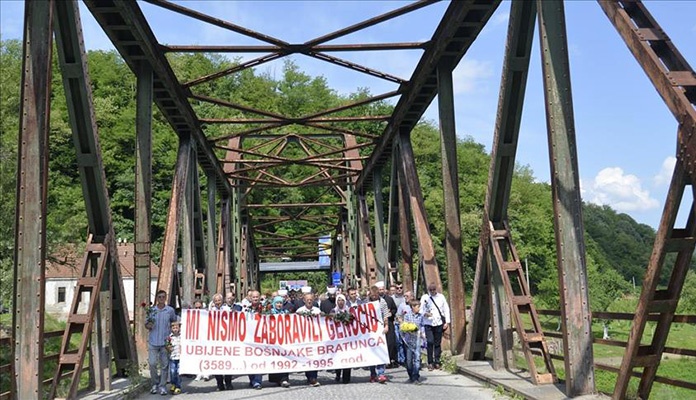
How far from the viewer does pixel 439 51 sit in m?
12.8

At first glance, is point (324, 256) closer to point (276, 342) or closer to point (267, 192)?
point (267, 192)

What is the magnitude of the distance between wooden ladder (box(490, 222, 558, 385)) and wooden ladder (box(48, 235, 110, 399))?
5.59 m

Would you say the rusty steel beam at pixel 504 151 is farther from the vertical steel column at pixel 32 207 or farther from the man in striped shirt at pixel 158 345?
the vertical steel column at pixel 32 207

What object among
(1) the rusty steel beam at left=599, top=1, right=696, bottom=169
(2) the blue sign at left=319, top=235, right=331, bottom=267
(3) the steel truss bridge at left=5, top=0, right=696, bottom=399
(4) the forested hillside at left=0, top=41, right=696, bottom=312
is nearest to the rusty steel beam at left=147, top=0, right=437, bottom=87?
(3) the steel truss bridge at left=5, top=0, right=696, bottom=399

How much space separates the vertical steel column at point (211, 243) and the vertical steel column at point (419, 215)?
25.6ft

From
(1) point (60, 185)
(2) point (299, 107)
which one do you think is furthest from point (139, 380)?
(2) point (299, 107)

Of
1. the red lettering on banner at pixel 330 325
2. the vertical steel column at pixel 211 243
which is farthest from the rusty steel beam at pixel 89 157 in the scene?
the vertical steel column at pixel 211 243

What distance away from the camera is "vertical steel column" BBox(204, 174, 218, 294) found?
2267cm

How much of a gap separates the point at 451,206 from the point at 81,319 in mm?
6793

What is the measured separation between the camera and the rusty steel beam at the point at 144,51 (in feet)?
35.3

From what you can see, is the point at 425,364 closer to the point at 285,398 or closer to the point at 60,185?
the point at 285,398

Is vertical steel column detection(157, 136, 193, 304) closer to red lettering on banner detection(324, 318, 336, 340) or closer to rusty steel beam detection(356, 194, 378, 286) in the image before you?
red lettering on banner detection(324, 318, 336, 340)

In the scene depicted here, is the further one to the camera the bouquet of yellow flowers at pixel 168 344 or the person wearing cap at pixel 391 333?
the person wearing cap at pixel 391 333

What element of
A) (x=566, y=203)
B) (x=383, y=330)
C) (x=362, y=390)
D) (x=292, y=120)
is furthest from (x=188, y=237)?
(x=566, y=203)
